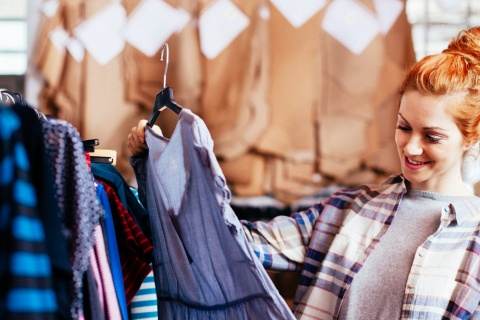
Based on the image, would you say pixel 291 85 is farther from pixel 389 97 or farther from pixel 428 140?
pixel 428 140

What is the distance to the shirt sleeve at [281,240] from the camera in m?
1.54

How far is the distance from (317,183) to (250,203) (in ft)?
1.08

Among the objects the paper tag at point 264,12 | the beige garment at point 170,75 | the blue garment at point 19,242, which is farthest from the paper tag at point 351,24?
the blue garment at point 19,242

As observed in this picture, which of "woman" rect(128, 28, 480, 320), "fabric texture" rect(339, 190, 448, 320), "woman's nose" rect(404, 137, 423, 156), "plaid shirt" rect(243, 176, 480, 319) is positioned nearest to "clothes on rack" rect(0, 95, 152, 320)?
"woman" rect(128, 28, 480, 320)

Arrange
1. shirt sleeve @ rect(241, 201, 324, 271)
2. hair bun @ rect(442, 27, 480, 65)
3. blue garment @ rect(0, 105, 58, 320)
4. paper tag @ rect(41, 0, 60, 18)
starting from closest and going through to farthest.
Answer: blue garment @ rect(0, 105, 58, 320) < hair bun @ rect(442, 27, 480, 65) < shirt sleeve @ rect(241, 201, 324, 271) < paper tag @ rect(41, 0, 60, 18)

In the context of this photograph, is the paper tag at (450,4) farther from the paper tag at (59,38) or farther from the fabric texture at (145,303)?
the fabric texture at (145,303)

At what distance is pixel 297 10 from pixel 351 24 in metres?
0.26

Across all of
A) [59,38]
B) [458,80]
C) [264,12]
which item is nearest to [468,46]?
[458,80]

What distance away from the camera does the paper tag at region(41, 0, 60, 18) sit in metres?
2.58

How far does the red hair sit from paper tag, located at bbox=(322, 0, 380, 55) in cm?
124

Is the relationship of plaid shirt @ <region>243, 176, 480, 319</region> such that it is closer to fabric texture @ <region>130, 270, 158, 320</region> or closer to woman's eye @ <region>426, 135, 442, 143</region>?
woman's eye @ <region>426, 135, 442, 143</region>

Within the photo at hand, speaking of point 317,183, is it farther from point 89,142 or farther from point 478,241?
point 89,142

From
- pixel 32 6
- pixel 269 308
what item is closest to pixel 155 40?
pixel 32 6

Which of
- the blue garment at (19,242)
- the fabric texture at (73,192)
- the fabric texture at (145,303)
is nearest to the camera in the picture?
the blue garment at (19,242)
